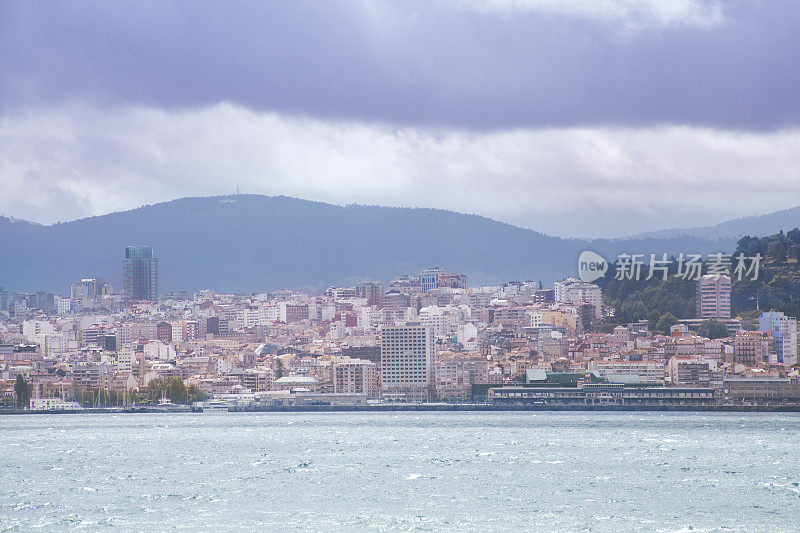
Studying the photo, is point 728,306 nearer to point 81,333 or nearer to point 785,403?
point 785,403

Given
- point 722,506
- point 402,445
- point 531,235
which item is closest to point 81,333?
point 531,235

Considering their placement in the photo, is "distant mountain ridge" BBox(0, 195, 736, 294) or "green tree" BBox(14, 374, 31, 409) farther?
"distant mountain ridge" BBox(0, 195, 736, 294)

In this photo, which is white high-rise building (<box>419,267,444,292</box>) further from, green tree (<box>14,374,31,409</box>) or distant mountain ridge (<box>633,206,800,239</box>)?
green tree (<box>14,374,31,409</box>)

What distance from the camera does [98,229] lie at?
15512cm

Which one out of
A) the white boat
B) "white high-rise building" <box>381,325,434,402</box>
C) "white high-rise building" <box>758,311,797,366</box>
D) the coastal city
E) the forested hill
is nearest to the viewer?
the coastal city

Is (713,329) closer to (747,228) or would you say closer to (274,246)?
(747,228)

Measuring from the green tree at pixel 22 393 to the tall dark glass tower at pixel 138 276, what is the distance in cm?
6836

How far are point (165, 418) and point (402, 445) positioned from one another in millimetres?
21752

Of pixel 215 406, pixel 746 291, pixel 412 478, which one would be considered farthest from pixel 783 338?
pixel 412 478

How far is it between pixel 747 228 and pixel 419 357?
63.2 metres

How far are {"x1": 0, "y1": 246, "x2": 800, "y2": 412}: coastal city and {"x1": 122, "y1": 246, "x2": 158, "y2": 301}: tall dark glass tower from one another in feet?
68.6

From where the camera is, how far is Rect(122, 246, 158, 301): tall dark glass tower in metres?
135

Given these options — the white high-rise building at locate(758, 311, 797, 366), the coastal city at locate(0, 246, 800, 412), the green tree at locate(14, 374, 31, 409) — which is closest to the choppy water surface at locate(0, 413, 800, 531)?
the coastal city at locate(0, 246, 800, 412)

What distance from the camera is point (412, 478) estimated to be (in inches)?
1025
